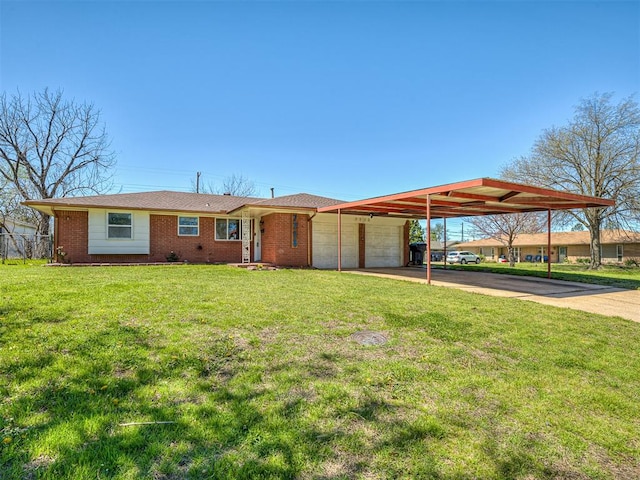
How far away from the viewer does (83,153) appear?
26.3 m

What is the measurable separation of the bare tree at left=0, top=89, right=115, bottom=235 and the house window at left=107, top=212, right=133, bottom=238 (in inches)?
551

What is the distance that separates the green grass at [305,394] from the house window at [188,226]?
10022 mm

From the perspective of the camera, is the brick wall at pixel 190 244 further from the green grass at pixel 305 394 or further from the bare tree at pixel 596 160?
the bare tree at pixel 596 160

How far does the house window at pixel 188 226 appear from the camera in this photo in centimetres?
1530

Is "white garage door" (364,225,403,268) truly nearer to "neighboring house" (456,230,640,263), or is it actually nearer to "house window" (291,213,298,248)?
"house window" (291,213,298,248)

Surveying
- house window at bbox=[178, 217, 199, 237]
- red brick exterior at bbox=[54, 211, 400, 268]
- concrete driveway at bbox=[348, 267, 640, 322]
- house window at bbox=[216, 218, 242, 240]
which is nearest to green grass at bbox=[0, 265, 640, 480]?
concrete driveway at bbox=[348, 267, 640, 322]

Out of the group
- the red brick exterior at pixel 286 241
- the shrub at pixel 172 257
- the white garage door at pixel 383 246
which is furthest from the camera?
the white garage door at pixel 383 246

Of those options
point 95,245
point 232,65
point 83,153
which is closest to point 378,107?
point 232,65

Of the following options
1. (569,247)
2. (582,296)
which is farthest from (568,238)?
(582,296)

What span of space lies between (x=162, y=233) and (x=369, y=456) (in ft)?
49.4

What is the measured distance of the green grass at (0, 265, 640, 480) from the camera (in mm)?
2064

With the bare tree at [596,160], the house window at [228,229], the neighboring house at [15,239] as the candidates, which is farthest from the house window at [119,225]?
the bare tree at [596,160]

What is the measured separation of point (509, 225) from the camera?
33281 mm

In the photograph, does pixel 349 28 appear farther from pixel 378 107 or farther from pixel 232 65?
pixel 378 107
